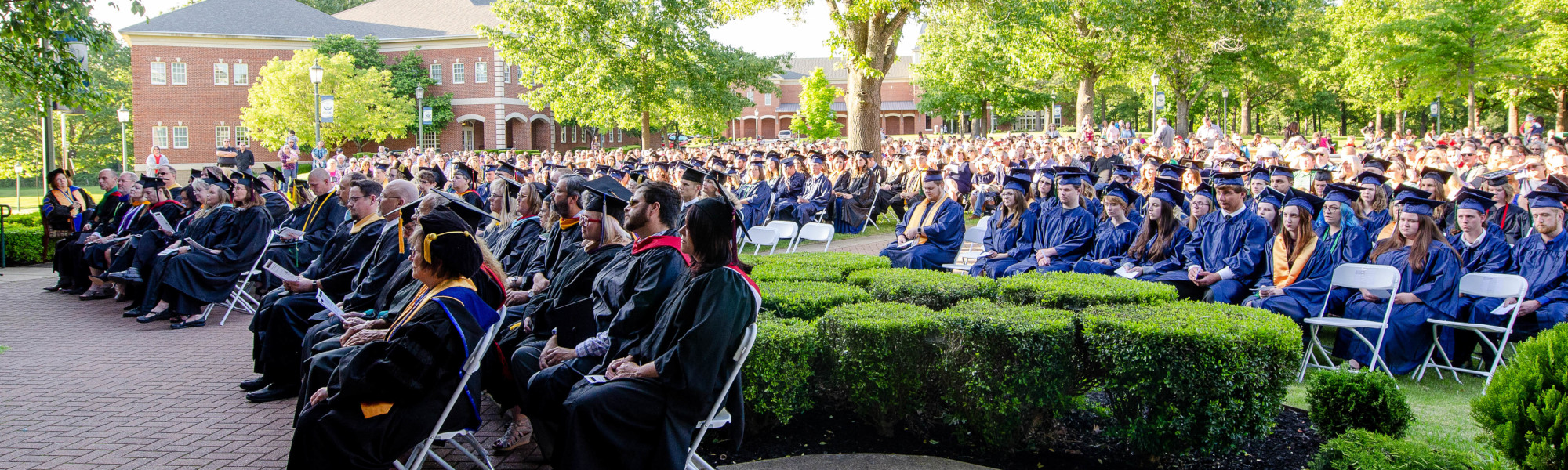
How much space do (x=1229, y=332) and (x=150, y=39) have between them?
182ft

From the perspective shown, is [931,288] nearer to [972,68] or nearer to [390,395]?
[390,395]

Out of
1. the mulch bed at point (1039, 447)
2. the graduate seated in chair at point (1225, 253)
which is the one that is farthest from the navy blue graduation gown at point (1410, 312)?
the mulch bed at point (1039, 447)

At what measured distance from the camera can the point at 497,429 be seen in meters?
5.30

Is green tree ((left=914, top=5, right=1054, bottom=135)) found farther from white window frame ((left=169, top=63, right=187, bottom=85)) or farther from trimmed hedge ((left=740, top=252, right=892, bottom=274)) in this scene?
white window frame ((left=169, top=63, right=187, bottom=85))

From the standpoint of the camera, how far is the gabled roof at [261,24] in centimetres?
4741

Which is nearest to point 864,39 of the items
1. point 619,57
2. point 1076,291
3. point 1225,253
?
point 1225,253

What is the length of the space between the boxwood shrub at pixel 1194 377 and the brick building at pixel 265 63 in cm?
4492

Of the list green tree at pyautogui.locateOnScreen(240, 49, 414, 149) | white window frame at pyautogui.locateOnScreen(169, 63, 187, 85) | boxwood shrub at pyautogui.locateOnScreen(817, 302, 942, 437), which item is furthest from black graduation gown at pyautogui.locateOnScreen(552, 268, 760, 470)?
white window frame at pyautogui.locateOnScreen(169, 63, 187, 85)

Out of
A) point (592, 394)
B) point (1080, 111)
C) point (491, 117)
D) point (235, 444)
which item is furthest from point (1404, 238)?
point (491, 117)

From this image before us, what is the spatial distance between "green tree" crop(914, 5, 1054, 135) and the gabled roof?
92.2 ft

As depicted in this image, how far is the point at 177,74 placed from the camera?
47750 mm

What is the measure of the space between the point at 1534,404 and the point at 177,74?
5662 centimetres

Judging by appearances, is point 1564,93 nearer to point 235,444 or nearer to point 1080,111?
point 1080,111

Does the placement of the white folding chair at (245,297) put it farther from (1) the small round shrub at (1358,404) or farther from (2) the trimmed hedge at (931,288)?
(1) the small round shrub at (1358,404)
